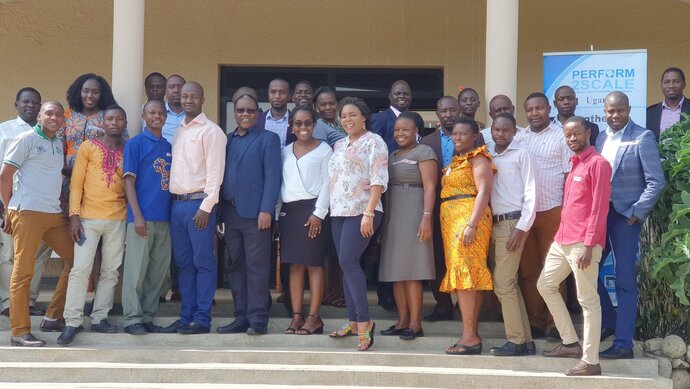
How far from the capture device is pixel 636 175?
6.42 meters

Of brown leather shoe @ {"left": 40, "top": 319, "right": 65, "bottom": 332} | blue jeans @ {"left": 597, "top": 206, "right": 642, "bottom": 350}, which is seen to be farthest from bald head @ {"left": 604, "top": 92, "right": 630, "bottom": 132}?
brown leather shoe @ {"left": 40, "top": 319, "right": 65, "bottom": 332}

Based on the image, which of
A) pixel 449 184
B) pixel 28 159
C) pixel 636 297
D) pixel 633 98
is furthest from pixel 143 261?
pixel 633 98

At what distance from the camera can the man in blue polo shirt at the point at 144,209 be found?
6.91 m

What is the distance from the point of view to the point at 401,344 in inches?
267

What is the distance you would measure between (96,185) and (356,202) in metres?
2.09

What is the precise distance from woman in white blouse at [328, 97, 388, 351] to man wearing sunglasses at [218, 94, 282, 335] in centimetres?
53

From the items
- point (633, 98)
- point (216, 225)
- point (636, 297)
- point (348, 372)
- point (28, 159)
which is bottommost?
point (348, 372)

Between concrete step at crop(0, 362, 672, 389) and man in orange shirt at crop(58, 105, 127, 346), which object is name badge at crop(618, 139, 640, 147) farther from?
man in orange shirt at crop(58, 105, 127, 346)

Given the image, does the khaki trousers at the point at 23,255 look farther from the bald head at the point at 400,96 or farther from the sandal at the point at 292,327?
the bald head at the point at 400,96

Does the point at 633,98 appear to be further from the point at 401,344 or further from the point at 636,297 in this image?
the point at 401,344

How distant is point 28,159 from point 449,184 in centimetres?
323

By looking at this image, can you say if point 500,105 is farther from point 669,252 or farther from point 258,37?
point 258,37

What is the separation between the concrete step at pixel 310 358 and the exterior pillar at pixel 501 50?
7.14 feet

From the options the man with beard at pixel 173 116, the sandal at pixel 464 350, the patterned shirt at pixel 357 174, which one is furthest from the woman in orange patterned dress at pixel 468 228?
the man with beard at pixel 173 116
